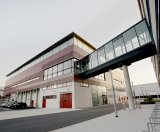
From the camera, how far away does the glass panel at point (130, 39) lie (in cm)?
1433

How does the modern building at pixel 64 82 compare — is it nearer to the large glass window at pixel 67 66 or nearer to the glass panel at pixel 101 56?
the large glass window at pixel 67 66

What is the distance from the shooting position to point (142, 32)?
46.1 feet

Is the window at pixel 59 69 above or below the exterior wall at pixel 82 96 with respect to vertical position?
above

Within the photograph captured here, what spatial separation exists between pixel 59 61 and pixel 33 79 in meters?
13.5

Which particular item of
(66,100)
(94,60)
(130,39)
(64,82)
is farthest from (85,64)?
(130,39)

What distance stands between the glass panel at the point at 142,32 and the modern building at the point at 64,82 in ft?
42.4

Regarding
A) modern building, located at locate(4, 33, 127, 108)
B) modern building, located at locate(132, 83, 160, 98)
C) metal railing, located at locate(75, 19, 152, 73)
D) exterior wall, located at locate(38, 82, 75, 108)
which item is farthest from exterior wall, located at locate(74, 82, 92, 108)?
modern building, located at locate(132, 83, 160, 98)

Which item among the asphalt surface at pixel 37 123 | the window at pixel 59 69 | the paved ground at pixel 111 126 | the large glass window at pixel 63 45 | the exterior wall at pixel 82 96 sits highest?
the large glass window at pixel 63 45

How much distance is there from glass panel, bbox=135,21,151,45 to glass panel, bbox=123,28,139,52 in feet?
1.53

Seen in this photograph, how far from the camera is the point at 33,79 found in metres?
35.5

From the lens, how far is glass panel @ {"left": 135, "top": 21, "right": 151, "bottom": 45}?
1331 centimetres

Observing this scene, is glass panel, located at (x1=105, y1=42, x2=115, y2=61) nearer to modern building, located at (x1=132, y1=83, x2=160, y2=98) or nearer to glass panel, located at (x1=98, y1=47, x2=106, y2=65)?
glass panel, located at (x1=98, y1=47, x2=106, y2=65)

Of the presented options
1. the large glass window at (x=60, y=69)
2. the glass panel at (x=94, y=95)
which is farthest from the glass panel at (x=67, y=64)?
the glass panel at (x=94, y=95)

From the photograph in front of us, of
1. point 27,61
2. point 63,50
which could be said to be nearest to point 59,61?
point 63,50
